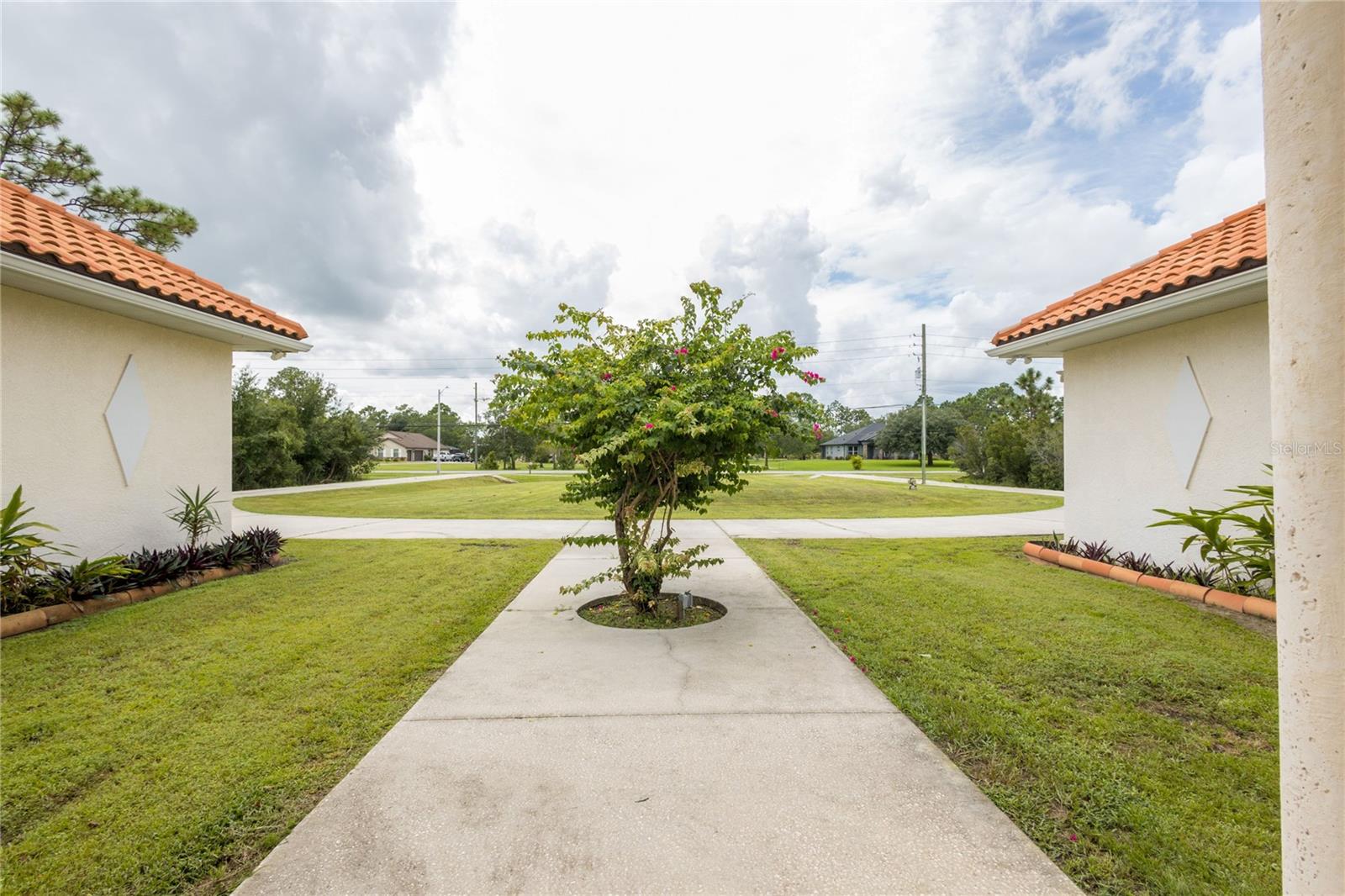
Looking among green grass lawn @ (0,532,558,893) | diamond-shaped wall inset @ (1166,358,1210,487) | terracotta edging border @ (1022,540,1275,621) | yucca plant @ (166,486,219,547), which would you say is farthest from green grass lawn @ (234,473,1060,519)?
diamond-shaped wall inset @ (1166,358,1210,487)

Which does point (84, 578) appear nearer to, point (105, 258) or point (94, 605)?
point (94, 605)

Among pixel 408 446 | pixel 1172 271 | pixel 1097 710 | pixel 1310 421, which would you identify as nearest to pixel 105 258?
pixel 1310 421

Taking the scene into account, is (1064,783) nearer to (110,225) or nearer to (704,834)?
(704,834)

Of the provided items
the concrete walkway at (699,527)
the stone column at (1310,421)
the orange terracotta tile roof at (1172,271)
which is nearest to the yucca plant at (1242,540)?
the orange terracotta tile roof at (1172,271)

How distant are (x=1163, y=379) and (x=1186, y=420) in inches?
20.6

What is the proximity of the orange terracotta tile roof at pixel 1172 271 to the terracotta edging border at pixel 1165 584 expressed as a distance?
2.80m

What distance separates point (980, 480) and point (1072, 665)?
28.1 meters

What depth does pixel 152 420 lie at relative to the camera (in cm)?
616

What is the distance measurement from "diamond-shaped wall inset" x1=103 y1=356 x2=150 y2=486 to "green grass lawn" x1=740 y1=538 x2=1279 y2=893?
283 inches

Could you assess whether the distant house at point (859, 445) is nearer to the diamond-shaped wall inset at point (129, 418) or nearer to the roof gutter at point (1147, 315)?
the roof gutter at point (1147, 315)

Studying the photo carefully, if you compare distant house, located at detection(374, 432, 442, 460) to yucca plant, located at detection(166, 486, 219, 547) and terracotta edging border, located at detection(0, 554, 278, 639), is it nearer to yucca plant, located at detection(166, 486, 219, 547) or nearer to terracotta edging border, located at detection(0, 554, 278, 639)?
yucca plant, located at detection(166, 486, 219, 547)

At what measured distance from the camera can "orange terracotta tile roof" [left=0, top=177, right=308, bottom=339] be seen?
4648 mm

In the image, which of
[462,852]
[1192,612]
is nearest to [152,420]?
[462,852]

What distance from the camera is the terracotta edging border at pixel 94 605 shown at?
448 cm
